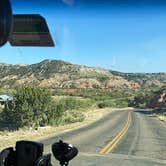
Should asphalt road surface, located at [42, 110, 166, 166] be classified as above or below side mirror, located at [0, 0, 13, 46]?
below

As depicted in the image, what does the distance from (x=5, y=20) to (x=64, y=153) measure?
3.52 feet

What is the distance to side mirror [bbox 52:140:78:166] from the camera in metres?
3.00

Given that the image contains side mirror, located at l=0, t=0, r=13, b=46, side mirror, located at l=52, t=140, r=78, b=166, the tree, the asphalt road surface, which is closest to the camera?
side mirror, located at l=0, t=0, r=13, b=46

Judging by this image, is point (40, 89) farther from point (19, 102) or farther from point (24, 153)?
point (24, 153)

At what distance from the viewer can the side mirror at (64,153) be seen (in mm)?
2998

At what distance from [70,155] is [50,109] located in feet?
119

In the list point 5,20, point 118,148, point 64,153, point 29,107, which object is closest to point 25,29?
point 5,20

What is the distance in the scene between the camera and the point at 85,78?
7092 inches

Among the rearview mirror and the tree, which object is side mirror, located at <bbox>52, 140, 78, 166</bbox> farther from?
the tree

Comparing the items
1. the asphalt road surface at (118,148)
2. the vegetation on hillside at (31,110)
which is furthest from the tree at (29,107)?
the asphalt road surface at (118,148)

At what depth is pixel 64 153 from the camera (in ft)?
9.95

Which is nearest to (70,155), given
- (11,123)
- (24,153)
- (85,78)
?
(24,153)

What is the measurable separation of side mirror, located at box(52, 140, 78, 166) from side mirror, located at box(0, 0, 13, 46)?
3.17ft

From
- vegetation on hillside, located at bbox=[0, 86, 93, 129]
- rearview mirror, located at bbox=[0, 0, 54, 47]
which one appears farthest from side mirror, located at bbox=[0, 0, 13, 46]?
vegetation on hillside, located at bbox=[0, 86, 93, 129]
